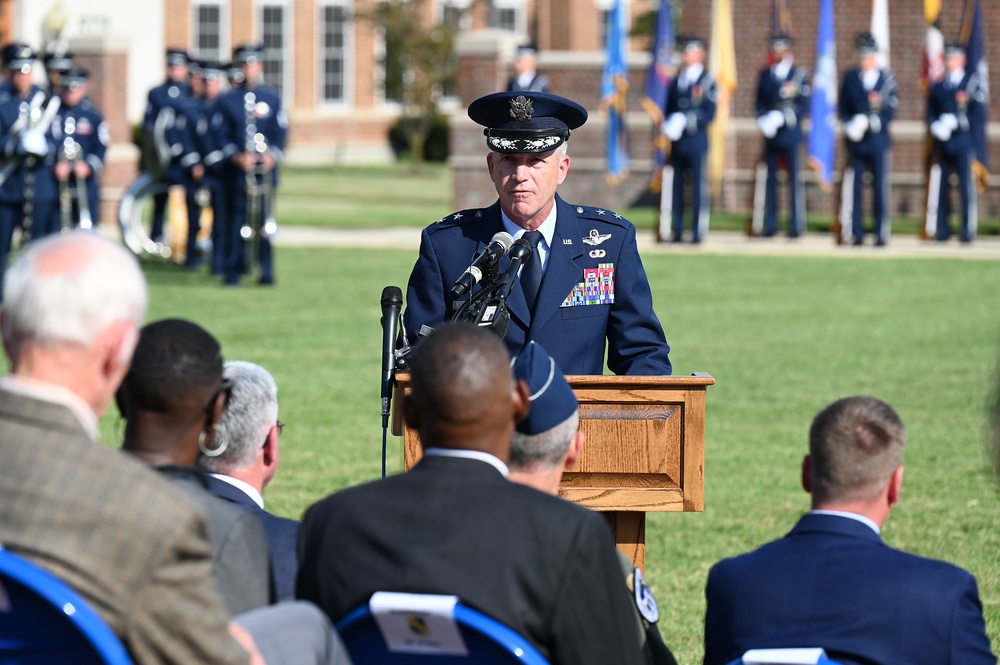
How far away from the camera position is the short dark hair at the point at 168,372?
142 inches

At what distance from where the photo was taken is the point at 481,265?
15.8ft

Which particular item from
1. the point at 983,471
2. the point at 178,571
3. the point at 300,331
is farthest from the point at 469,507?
the point at 300,331

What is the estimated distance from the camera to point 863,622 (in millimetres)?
3650

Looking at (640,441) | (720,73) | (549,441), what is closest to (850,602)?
(549,441)

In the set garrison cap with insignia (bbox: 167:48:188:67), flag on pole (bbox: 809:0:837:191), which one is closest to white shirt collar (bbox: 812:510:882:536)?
garrison cap with insignia (bbox: 167:48:188:67)

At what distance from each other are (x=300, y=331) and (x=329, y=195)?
63.7ft

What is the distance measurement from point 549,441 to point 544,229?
71.9 inches

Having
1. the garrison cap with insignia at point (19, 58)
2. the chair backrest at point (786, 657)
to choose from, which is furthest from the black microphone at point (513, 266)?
the garrison cap with insignia at point (19, 58)

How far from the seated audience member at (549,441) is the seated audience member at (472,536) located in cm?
22

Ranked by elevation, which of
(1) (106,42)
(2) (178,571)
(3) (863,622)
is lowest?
(3) (863,622)

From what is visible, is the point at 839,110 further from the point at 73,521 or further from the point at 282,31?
the point at 282,31

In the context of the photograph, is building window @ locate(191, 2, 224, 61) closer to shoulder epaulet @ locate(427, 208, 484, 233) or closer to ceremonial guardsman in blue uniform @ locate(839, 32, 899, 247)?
ceremonial guardsman in blue uniform @ locate(839, 32, 899, 247)

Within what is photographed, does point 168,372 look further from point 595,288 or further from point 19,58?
point 19,58

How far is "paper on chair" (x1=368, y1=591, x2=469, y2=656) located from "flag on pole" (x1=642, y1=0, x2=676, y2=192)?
70.0 feet
